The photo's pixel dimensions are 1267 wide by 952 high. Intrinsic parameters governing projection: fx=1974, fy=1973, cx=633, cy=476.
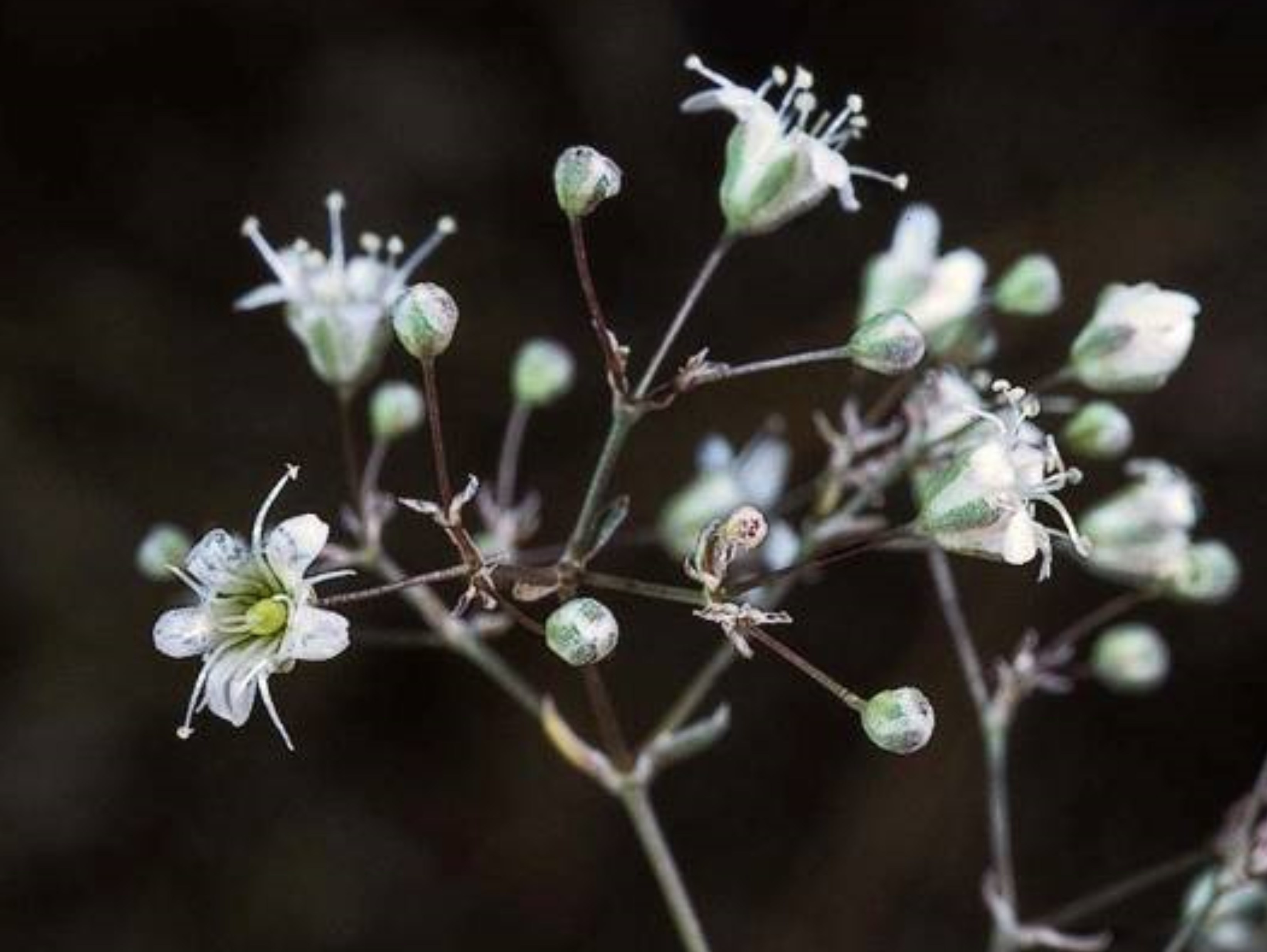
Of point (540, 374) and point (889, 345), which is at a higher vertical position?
point (540, 374)

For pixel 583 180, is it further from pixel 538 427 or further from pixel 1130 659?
pixel 538 427

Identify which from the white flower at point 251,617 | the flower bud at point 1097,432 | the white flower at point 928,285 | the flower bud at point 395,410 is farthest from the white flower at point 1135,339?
the white flower at point 251,617

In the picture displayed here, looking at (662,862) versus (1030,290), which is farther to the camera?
(1030,290)

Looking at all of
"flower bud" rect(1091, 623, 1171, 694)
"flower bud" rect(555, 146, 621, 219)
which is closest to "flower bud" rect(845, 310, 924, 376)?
"flower bud" rect(555, 146, 621, 219)

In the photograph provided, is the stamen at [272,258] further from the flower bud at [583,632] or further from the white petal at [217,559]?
the flower bud at [583,632]

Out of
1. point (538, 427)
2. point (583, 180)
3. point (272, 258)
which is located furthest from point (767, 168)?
point (538, 427)

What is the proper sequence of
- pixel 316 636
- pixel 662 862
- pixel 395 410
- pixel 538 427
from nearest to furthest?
pixel 316 636
pixel 662 862
pixel 395 410
pixel 538 427

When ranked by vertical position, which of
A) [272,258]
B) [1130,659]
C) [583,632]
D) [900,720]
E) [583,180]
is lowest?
[900,720]
